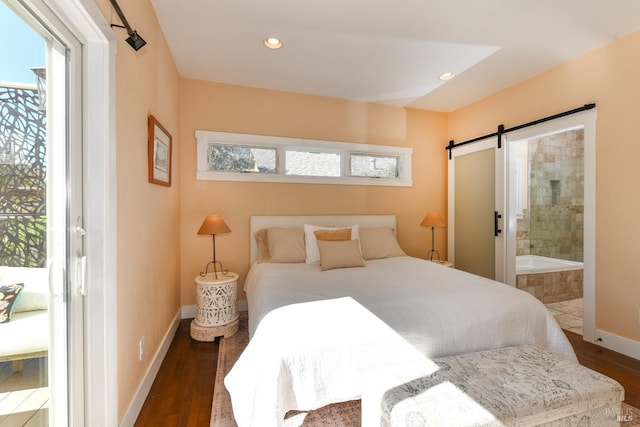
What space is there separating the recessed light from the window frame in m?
1.04

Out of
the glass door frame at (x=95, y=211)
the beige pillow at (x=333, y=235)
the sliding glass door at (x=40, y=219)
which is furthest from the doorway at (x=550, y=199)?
the sliding glass door at (x=40, y=219)

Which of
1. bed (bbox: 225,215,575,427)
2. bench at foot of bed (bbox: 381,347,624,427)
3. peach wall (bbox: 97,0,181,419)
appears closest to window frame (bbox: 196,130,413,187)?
peach wall (bbox: 97,0,181,419)

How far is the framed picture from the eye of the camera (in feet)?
6.55

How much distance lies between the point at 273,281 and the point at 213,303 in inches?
31.1

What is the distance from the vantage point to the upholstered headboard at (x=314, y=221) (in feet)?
10.9

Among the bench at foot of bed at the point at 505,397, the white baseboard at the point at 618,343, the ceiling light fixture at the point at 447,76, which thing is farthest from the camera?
the ceiling light fixture at the point at 447,76

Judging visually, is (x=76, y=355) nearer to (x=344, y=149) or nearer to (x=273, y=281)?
(x=273, y=281)

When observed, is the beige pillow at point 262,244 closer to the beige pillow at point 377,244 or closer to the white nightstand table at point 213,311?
the white nightstand table at point 213,311

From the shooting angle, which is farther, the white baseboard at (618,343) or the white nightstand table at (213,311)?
the white nightstand table at (213,311)

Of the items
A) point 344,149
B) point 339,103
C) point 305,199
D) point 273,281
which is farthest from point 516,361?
point 339,103

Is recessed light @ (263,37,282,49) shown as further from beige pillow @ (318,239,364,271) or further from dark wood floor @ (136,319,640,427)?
dark wood floor @ (136,319,640,427)

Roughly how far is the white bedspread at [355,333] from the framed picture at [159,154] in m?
1.17

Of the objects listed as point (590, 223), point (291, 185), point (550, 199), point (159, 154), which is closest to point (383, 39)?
point (291, 185)

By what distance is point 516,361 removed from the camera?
1461mm
